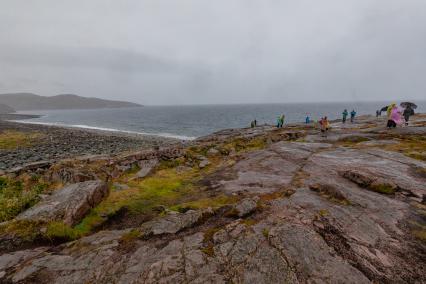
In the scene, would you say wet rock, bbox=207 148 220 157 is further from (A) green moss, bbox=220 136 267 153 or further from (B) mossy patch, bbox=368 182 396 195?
(B) mossy patch, bbox=368 182 396 195

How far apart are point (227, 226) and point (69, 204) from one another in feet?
23.2

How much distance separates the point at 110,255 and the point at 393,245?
8767 millimetres

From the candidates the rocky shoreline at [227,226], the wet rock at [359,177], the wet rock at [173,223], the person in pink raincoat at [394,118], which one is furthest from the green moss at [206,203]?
the person in pink raincoat at [394,118]

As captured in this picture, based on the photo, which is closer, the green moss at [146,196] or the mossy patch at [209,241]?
the mossy patch at [209,241]

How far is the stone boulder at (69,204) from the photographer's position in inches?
394

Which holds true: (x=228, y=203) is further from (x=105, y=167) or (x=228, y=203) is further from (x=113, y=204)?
(x=105, y=167)

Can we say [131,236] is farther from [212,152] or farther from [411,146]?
[411,146]

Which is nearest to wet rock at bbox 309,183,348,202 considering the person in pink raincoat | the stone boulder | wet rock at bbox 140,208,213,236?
wet rock at bbox 140,208,213,236

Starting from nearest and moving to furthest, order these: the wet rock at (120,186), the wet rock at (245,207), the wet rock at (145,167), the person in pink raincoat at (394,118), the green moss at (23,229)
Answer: the green moss at (23,229) < the wet rock at (245,207) < the wet rock at (120,186) < the wet rock at (145,167) < the person in pink raincoat at (394,118)

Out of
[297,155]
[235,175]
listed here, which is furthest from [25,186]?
[297,155]

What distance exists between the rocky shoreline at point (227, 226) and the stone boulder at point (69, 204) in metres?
0.06

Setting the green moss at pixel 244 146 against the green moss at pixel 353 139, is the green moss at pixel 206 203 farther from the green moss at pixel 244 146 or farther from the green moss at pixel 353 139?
the green moss at pixel 353 139

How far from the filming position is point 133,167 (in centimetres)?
1958

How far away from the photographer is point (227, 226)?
8.69 m
